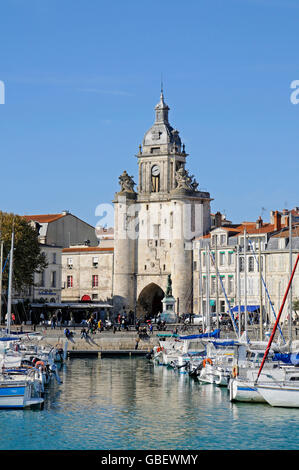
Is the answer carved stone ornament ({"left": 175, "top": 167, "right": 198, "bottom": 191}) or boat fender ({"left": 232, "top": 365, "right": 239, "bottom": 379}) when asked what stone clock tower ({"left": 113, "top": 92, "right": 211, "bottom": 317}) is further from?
boat fender ({"left": 232, "top": 365, "right": 239, "bottom": 379})

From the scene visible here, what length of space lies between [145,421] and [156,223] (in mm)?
56892

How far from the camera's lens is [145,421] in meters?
34.8

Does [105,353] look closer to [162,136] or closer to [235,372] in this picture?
[235,372]

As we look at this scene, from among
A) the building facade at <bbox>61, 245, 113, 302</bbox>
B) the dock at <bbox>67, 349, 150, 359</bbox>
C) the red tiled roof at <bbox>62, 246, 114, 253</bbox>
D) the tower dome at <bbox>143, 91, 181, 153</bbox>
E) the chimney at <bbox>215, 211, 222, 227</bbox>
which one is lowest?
the dock at <bbox>67, 349, 150, 359</bbox>

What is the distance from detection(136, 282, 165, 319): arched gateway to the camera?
91.4 metres

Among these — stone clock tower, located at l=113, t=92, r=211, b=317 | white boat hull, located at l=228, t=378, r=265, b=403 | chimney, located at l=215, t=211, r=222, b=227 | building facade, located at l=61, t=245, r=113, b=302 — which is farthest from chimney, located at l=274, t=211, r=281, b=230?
white boat hull, located at l=228, t=378, r=265, b=403

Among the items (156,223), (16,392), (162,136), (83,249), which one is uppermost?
(162,136)

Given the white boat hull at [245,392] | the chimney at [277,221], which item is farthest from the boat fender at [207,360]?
the chimney at [277,221]

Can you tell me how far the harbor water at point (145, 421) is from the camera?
3070 cm

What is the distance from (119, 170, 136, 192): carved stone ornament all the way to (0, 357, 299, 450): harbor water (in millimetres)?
47637

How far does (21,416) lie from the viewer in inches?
1369

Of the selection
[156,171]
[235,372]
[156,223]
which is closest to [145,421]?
[235,372]
